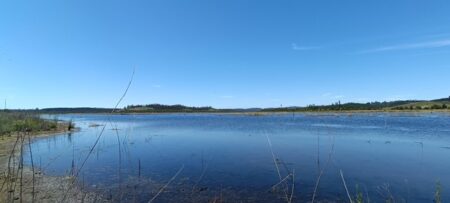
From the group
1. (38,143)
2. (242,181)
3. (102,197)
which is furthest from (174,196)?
(38,143)

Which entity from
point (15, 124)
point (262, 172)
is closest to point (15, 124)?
point (15, 124)

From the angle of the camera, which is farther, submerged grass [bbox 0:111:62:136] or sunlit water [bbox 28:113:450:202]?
submerged grass [bbox 0:111:62:136]

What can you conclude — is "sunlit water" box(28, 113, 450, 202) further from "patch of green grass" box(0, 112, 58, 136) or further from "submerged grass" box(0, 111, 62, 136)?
"patch of green grass" box(0, 112, 58, 136)

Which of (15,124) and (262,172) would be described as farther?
(15,124)

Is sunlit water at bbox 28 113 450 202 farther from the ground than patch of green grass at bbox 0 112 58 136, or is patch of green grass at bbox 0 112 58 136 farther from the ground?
patch of green grass at bbox 0 112 58 136

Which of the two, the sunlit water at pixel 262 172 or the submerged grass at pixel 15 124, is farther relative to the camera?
the submerged grass at pixel 15 124

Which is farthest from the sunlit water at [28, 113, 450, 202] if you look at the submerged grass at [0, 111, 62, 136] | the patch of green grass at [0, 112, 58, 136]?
the patch of green grass at [0, 112, 58, 136]

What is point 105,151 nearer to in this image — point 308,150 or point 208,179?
point 208,179

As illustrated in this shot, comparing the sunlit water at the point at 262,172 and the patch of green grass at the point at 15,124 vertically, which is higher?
the patch of green grass at the point at 15,124

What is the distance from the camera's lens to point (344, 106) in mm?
134625

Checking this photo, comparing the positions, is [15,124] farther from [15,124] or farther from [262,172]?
[262,172]

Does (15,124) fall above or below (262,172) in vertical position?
above

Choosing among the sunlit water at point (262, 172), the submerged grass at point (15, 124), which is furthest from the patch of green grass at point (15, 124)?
the sunlit water at point (262, 172)

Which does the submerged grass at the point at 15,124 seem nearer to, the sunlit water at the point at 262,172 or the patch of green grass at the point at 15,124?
the patch of green grass at the point at 15,124
